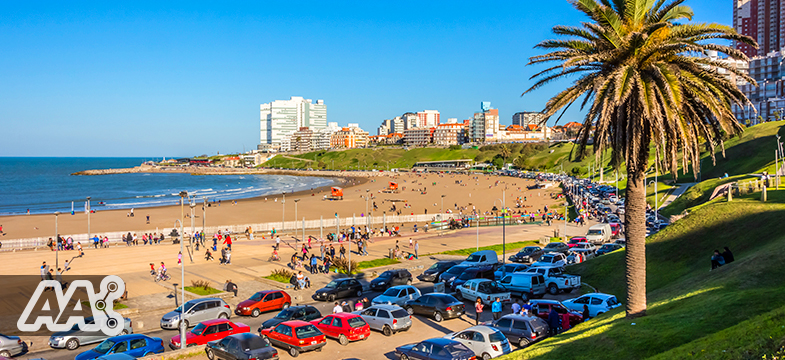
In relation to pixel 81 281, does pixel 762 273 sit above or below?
above

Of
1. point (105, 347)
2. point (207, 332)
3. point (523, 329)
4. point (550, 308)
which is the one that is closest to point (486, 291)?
point (550, 308)

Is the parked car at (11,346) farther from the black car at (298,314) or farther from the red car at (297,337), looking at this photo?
the red car at (297,337)

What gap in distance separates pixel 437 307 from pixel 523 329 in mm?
4926

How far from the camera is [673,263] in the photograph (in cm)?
2314

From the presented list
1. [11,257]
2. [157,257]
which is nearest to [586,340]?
[157,257]

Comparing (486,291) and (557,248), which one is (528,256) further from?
(486,291)

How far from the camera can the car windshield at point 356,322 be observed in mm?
18281

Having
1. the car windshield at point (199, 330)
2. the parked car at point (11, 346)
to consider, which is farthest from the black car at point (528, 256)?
the parked car at point (11, 346)

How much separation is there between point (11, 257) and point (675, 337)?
41.7 m

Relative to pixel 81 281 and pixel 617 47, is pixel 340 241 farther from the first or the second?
pixel 617 47

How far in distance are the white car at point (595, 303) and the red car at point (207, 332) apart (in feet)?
42.6

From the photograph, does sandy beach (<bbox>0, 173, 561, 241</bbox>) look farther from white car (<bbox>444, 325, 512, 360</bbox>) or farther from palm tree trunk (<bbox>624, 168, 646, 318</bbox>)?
palm tree trunk (<bbox>624, 168, 646, 318</bbox>)

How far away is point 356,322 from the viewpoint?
726 inches

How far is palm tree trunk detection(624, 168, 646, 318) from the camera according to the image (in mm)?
12453
